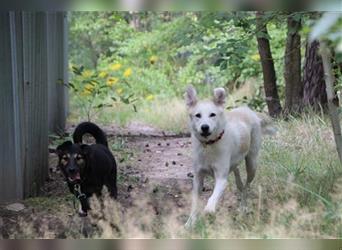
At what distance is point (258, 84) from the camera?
45.0 feet

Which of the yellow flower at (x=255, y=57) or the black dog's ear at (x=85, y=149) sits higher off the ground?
the yellow flower at (x=255, y=57)

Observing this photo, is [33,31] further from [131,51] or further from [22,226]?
[131,51]

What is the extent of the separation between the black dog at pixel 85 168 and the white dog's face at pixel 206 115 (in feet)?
3.17

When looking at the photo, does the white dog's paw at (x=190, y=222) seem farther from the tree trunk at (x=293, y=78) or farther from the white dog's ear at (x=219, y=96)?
the tree trunk at (x=293, y=78)

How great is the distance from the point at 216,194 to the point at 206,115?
658 millimetres

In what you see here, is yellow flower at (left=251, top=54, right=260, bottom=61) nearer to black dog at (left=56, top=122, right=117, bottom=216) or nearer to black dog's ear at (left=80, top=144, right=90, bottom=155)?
black dog at (left=56, top=122, right=117, bottom=216)

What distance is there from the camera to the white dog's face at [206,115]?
17.1 ft

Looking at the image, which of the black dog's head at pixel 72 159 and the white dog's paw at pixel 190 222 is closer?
the white dog's paw at pixel 190 222

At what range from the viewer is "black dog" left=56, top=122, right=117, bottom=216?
5.36 metres

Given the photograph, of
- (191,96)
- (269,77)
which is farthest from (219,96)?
(269,77)

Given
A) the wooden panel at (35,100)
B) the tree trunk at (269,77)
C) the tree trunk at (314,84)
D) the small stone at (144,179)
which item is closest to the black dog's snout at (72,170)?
the wooden panel at (35,100)

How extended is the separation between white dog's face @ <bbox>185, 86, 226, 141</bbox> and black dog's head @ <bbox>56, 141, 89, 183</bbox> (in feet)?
3.23

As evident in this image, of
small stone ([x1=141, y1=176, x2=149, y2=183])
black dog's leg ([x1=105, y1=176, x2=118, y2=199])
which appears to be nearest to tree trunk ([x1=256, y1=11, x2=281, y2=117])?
small stone ([x1=141, y1=176, x2=149, y2=183])

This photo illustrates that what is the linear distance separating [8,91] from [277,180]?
2.53 metres
